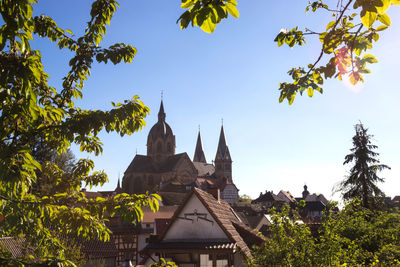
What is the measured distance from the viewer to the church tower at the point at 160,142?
265 ft

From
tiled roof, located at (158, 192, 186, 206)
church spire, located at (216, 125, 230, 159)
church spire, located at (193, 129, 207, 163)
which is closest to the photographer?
tiled roof, located at (158, 192, 186, 206)

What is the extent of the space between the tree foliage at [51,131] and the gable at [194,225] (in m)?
Answer: 11.6

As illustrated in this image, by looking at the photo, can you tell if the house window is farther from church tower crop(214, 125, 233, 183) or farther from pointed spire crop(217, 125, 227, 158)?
pointed spire crop(217, 125, 227, 158)

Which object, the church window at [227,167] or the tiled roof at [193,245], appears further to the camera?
the church window at [227,167]

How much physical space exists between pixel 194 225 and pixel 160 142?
65.8 meters

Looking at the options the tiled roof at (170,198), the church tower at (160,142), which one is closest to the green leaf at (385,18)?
the tiled roof at (170,198)

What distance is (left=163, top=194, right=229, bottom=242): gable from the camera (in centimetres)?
1616

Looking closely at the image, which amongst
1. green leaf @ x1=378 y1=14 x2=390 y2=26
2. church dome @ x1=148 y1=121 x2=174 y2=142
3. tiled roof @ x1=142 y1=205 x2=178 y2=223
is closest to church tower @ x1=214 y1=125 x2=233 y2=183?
church dome @ x1=148 y1=121 x2=174 y2=142

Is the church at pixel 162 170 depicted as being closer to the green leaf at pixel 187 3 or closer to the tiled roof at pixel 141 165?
the tiled roof at pixel 141 165

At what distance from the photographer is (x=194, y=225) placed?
54.2ft

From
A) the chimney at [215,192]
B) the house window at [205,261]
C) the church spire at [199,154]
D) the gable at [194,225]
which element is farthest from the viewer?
the church spire at [199,154]

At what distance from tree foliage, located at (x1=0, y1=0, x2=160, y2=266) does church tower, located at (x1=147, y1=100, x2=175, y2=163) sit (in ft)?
248

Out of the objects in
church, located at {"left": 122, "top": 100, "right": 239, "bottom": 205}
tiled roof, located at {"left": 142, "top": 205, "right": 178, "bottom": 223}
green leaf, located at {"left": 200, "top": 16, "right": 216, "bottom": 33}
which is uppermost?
church, located at {"left": 122, "top": 100, "right": 239, "bottom": 205}

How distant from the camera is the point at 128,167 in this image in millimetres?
77625
